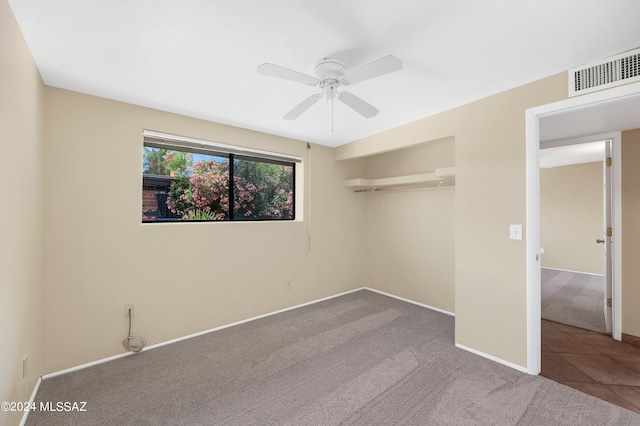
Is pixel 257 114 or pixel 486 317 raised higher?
pixel 257 114

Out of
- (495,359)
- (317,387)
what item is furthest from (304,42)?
(495,359)

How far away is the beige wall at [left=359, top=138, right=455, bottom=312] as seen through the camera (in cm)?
374

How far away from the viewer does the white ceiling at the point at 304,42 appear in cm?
143

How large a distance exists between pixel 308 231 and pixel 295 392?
2.23 meters

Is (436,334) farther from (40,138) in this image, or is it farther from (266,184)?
(40,138)

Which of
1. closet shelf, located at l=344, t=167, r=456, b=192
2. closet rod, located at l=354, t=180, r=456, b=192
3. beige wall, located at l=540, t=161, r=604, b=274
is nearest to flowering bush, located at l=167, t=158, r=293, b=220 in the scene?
closet shelf, located at l=344, t=167, r=456, b=192

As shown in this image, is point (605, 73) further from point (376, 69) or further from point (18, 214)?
point (18, 214)

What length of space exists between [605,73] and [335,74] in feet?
5.99

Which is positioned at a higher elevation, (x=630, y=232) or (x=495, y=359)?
(x=630, y=232)

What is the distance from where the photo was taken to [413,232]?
13.5 ft

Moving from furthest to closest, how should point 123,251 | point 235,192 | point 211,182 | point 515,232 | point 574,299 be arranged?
1. point 574,299
2. point 235,192
3. point 211,182
4. point 123,251
5. point 515,232

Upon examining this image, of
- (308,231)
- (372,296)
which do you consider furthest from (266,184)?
(372,296)

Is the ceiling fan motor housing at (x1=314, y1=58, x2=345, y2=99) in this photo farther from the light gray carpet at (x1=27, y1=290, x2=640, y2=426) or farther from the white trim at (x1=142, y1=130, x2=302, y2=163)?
the light gray carpet at (x1=27, y1=290, x2=640, y2=426)

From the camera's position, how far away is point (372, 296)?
14.3 ft
